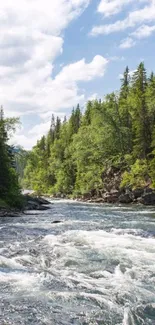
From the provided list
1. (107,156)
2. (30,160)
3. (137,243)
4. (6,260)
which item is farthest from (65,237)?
(107,156)

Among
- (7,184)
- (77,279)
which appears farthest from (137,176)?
(77,279)

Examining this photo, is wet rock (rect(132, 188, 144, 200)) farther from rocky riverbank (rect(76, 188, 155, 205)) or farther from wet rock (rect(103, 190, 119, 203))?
wet rock (rect(103, 190, 119, 203))

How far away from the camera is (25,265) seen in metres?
12.0

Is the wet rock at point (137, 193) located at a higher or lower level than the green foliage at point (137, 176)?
lower

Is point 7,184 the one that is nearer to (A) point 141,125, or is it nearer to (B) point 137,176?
(B) point 137,176

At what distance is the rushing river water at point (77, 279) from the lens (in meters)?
7.68

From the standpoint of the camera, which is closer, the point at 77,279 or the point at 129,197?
the point at 77,279

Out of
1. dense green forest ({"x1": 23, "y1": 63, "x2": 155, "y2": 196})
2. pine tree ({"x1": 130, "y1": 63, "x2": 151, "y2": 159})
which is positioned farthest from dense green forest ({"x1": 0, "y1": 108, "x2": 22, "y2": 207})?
pine tree ({"x1": 130, "y1": 63, "x2": 151, "y2": 159})

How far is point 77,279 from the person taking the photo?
10.3m

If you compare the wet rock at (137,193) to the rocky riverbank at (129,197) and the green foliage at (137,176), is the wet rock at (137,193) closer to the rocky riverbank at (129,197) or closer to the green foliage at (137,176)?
the rocky riverbank at (129,197)

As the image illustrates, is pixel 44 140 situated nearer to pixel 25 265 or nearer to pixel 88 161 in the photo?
pixel 88 161

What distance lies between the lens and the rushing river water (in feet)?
25.2

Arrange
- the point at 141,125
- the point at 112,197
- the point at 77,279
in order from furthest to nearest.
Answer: the point at 141,125 < the point at 112,197 < the point at 77,279

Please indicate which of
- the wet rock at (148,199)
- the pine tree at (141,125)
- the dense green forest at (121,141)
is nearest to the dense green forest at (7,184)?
the dense green forest at (121,141)
